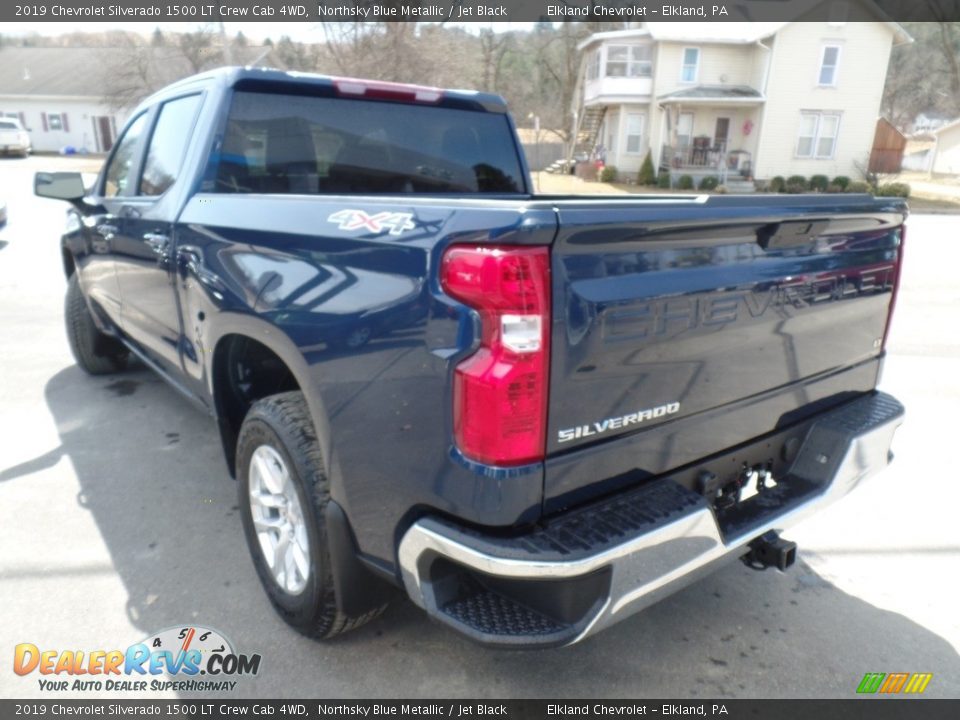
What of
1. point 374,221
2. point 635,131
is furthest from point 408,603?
point 635,131

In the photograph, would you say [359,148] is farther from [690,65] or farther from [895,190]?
[690,65]

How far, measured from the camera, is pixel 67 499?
366 centimetres

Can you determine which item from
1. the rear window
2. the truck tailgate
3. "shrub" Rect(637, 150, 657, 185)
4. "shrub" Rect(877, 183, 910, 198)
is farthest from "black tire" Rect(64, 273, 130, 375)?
"shrub" Rect(637, 150, 657, 185)

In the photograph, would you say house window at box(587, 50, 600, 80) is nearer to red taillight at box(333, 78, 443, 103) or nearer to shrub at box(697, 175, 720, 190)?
shrub at box(697, 175, 720, 190)

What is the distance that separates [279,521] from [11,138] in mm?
40170

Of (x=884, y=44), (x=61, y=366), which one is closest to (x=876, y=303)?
(x=61, y=366)

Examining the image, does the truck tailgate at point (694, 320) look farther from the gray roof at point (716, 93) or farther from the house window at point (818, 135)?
the house window at point (818, 135)

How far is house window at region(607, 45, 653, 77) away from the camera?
1197 inches

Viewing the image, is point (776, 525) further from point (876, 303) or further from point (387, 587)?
point (387, 587)

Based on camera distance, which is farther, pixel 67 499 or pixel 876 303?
pixel 67 499

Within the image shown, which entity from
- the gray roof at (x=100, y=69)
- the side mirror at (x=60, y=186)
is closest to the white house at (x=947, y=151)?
the gray roof at (x=100, y=69)

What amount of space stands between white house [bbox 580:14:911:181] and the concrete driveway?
27.4 m

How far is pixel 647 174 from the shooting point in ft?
95.2

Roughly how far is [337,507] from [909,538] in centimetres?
279
